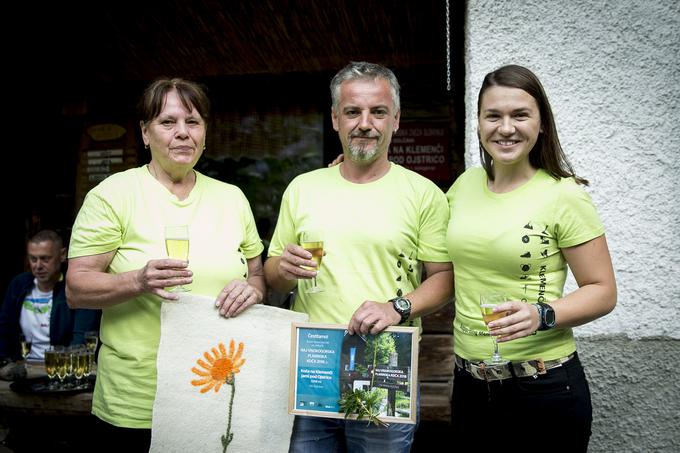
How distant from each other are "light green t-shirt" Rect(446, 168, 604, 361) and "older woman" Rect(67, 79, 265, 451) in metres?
0.75

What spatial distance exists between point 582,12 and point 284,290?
6.12 ft

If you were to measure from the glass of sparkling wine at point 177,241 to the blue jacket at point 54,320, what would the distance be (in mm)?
2403

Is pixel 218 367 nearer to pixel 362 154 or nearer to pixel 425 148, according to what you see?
pixel 362 154

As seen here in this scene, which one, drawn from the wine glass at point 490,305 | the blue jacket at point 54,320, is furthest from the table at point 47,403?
the wine glass at point 490,305

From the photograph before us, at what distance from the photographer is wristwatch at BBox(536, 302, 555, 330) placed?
1.84 metres

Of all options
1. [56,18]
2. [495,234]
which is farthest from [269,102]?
[495,234]

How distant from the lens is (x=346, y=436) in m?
2.09

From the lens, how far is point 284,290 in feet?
7.62

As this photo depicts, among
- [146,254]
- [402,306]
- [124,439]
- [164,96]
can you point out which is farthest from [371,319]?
[164,96]

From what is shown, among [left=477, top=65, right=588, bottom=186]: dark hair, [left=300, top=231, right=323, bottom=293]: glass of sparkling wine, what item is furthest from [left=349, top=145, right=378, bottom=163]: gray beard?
[left=477, top=65, right=588, bottom=186]: dark hair

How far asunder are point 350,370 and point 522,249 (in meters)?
0.69

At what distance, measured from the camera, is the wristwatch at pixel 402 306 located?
6.63ft

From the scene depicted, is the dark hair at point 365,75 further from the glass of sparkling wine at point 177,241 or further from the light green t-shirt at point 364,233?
the glass of sparkling wine at point 177,241

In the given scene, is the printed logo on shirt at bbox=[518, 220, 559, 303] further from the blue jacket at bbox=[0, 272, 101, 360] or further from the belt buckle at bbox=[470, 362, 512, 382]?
the blue jacket at bbox=[0, 272, 101, 360]
